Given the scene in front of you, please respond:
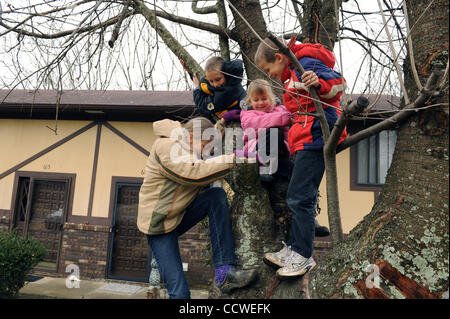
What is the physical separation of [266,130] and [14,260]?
634 centimetres

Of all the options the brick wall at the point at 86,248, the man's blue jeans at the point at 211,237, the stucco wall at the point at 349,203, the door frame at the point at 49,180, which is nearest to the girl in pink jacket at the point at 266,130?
the man's blue jeans at the point at 211,237

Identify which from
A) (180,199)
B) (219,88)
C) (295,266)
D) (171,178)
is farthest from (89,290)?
(295,266)

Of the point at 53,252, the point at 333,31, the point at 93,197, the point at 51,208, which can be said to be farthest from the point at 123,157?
the point at 333,31

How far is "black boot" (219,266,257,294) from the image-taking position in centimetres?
197

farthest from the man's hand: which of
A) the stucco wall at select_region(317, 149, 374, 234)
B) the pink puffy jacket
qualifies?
the stucco wall at select_region(317, 149, 374, 234)

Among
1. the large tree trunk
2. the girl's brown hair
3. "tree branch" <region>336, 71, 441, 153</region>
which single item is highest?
the girl's brown hair

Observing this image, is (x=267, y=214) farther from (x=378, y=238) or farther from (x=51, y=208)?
(x=51, y=208)

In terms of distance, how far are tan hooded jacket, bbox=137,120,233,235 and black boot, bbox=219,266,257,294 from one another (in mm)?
622

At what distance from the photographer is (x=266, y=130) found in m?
2.53

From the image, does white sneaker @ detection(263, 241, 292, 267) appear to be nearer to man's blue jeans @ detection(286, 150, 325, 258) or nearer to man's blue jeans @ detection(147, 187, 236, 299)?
man's blue jeans @ detection(286, 150, 325, 258)

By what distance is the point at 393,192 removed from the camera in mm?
1712

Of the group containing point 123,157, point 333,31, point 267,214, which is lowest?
point 267,214
